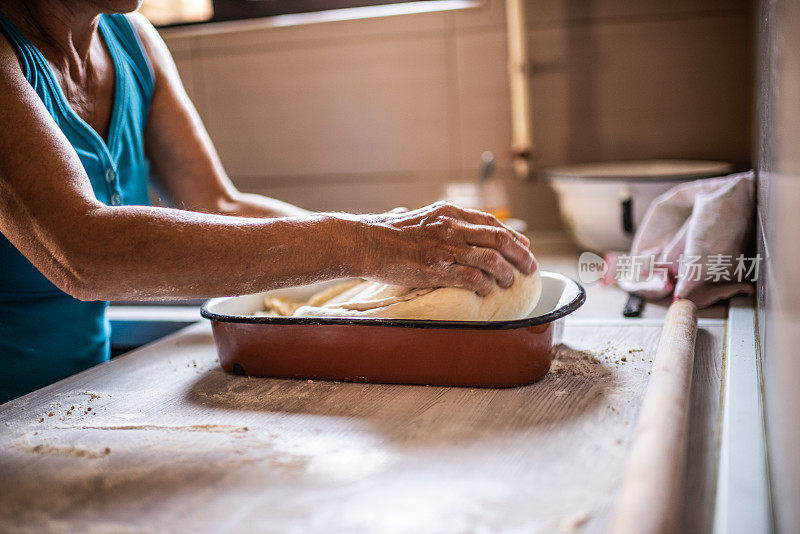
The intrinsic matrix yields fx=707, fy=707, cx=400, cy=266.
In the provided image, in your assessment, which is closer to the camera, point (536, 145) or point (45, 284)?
point (45, 284)

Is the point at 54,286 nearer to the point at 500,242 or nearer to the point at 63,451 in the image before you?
the point at 63,451

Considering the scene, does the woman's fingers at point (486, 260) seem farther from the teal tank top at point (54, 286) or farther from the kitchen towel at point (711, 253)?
the teal tank top at point (54, 286)

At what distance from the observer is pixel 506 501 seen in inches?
21.5

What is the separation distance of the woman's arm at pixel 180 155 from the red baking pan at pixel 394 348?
420 millimetres

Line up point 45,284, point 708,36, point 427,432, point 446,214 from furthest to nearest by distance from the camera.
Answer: point 708,36 → point 45,284 → point 446,214 → point 427,432

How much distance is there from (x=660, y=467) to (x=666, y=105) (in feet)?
4.72

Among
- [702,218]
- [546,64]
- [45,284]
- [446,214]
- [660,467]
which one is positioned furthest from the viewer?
[546,64]

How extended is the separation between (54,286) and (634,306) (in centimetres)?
89

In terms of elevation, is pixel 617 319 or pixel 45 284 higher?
pixel 45 284

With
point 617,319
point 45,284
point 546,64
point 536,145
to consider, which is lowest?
point 617,319

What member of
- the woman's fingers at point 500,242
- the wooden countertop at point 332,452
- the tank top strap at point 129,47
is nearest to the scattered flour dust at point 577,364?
the wooden countertop at point 332,452

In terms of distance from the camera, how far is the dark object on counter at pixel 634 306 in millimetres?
1113

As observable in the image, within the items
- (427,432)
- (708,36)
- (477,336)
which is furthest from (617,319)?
(708,36)

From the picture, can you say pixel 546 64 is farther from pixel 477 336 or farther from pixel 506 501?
pixel 506 501
